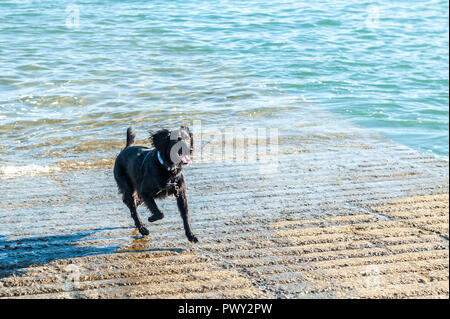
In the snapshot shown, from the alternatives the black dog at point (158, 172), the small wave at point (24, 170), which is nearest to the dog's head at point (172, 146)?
the black dog at point (158, 172)

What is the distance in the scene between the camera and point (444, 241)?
18.5 feet

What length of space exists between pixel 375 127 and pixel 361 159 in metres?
3.46

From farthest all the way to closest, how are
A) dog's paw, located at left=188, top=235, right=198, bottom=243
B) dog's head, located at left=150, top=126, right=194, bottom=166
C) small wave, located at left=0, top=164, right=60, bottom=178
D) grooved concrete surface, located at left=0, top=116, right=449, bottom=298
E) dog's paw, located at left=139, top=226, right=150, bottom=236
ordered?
small wave, located at left=0, top=164, right=60, bottom=178 < dog's paw, located at left=139, top=226, right=150, bottom=236 < dog's paw, located at left=188, top=235, right=198, bottom=243 < dog's head, located at left=150, top=126, right=194, bottom=166 < grooved concrete surface, located at left=0, top=116, right=449, bottom=298

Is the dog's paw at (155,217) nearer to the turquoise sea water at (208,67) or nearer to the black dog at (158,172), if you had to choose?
the black dog at (158,172)

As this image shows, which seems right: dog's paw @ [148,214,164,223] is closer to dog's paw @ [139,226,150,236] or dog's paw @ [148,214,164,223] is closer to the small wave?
dog's paw @ [139,226,150,236]

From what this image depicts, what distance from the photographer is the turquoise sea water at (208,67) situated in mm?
11789

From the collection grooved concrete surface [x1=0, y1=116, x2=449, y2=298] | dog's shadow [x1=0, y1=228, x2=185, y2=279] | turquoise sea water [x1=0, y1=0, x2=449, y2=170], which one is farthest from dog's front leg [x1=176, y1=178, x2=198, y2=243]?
turquoise sea water [x1=0, y1=0, x2=449, y2=170]

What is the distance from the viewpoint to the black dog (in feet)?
18.5

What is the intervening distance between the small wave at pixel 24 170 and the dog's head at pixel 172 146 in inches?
125

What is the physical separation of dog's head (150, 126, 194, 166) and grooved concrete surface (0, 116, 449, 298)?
0.85 metres

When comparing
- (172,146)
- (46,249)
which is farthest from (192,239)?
(46,249)

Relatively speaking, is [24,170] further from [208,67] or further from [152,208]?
[208,67]
